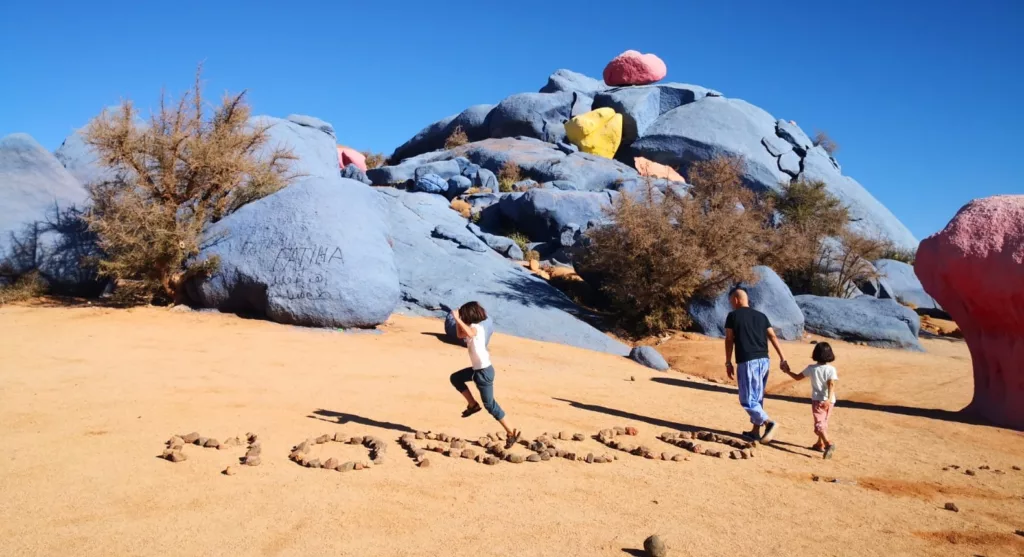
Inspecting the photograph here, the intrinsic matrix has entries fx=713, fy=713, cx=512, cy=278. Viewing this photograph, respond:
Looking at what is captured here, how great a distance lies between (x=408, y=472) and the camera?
4.79 meters

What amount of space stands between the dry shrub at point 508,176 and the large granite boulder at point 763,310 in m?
14.4

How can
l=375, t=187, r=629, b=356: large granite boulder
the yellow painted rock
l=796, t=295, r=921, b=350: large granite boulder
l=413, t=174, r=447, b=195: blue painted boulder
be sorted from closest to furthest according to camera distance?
1. l=375, t=187, r=629, b=356: large granite boulder
2. l=796, t=295, r=921, b=350: large granite boulder
3. l=413, t=174, r=447, b=195: blue painted boulder
4. the yellow painted rock

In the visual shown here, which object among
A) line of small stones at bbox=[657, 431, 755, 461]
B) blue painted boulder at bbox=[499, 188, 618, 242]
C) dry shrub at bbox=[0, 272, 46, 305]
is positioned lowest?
line of small stones at bbox=[657, 431, 755, 461]

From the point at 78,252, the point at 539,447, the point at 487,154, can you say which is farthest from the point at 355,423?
the point at 487,154

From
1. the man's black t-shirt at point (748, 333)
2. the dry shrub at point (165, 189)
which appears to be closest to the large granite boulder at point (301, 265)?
the dry shrub at point (165, 189)

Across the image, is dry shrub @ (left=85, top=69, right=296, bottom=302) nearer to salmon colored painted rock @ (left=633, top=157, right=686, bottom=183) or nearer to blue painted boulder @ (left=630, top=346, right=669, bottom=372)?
blue painted boulder @ (left=630, top=346, right=669, bottom=372)

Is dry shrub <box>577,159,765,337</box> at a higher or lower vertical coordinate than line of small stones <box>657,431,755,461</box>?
higher

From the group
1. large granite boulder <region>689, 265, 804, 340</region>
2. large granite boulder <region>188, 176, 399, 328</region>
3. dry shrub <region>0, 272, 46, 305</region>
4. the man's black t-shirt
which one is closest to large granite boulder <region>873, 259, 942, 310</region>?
large granite boulder <region>689, 265, 804, 340</region>

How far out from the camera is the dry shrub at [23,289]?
11539 mm

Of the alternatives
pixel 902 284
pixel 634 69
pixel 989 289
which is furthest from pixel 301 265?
pixel 634 69

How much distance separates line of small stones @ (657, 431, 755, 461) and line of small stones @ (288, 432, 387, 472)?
100 inches

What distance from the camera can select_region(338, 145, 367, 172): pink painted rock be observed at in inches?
1395

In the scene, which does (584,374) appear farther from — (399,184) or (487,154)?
(487,154)

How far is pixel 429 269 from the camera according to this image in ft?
51.2
